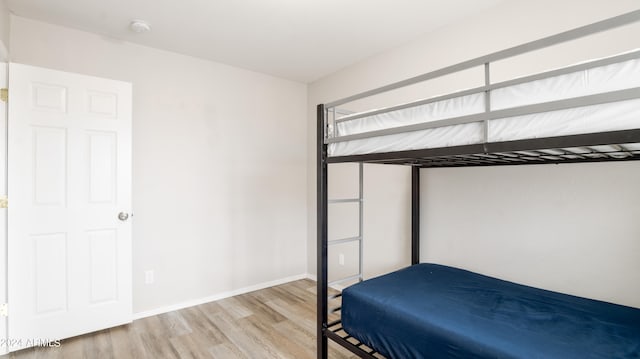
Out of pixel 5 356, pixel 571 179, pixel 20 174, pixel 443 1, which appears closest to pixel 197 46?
pixel 20 174

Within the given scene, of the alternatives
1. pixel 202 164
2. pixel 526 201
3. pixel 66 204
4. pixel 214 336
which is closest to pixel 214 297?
pixel 214 336

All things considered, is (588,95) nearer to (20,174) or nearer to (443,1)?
(443,1)

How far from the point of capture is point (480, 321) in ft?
4.57

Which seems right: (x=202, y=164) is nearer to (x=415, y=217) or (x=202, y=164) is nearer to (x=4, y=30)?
(x=4, y=30)

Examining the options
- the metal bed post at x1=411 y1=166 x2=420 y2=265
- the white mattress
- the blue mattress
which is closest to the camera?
the white mattress

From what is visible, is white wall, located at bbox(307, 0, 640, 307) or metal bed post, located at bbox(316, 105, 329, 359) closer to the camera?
white wall, located at bbox(307, 0, 640, 307)

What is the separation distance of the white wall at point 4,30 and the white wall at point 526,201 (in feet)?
9.40

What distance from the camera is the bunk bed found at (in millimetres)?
1012

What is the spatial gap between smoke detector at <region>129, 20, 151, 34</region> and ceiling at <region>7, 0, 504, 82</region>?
0.14 ft

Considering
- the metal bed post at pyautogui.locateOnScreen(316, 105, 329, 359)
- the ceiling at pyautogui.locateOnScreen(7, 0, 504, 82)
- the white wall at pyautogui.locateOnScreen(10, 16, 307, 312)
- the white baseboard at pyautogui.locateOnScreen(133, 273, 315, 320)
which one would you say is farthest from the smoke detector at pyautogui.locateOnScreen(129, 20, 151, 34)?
the white baseboard at pyautogui.locateOnScreen(133, 273, 315, 320)

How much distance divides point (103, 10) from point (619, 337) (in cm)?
345

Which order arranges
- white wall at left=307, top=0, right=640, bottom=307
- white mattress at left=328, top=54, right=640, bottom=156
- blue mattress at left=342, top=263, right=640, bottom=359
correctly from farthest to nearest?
white wall at left=307, top=0, right=640, bottom=307 → blue mattress at left=342, top=263, right=640, bottom=359 → white mattress at left=328, top=54, right=640, bottom=156

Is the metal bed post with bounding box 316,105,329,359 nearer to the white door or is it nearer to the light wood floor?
the light wood floor

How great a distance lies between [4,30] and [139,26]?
85 cm
